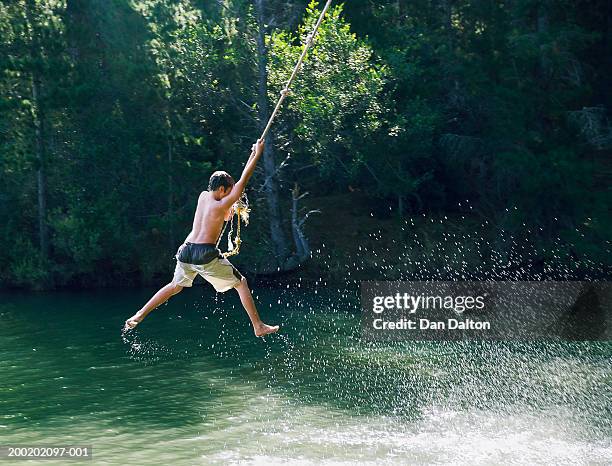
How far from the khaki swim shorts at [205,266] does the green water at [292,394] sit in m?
3.56

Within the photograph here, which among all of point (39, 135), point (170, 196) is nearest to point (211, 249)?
point (170, 196)

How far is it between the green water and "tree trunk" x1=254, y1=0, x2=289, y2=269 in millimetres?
5379

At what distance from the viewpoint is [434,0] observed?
119ft

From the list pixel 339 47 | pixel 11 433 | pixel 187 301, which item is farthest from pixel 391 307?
pixel 11 433

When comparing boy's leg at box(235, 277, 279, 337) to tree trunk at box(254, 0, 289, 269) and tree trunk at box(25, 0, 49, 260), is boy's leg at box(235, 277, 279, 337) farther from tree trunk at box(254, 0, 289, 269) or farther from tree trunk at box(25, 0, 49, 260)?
tree trunk at box(25, 0, 49, 260)

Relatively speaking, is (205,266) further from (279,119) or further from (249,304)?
(279,119)

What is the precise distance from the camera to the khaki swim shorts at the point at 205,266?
11.8m

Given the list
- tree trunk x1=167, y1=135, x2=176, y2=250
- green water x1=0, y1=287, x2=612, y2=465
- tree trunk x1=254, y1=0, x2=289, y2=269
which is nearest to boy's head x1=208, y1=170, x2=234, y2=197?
green water x1=0, y1=287, x2=612, y2=465

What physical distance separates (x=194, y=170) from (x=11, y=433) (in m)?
17.3

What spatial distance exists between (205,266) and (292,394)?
716 centimetres

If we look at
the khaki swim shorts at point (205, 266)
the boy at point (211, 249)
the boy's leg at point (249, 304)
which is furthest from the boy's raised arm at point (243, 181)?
the boy's leg at point (249, 304)

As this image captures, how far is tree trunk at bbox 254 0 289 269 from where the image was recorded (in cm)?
3195

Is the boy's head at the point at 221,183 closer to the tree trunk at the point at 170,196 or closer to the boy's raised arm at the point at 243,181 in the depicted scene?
the boy's raised arm at the point at 243,181

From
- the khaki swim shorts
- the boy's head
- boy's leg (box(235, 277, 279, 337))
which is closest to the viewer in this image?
the boy's head
